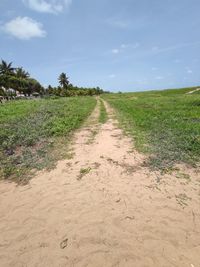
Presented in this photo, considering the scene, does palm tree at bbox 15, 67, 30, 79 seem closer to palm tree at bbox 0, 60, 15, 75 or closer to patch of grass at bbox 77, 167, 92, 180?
palm tree at bbox 0, 60, 15, 75

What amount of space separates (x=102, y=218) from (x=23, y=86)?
3060 inches

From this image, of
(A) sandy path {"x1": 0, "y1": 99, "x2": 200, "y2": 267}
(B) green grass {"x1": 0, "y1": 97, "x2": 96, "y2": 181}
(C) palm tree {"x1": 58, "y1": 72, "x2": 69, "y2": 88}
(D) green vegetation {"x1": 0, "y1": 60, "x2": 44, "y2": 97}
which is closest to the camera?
(A) sandy path {"x1": 0, "y1": 99, "x2": 200, "y2": 267}

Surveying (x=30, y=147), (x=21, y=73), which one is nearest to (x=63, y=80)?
(x=21, y=73)

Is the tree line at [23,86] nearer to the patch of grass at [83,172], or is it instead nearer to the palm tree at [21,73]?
the palm tree at [21,73]

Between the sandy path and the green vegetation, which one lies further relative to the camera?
the green vegetation

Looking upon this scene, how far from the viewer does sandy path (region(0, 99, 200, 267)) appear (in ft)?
13.1

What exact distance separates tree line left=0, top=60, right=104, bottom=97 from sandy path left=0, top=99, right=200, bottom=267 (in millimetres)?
57453

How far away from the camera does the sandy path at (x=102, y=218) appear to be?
13.1ft

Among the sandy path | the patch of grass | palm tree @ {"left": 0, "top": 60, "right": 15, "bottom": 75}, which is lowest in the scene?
the sandy path

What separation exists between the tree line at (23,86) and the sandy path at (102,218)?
57453 millimetres

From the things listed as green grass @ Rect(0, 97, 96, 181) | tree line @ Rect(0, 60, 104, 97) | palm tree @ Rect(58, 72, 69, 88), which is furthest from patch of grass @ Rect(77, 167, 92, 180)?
palm tree @ Rect(58, 72, 69, 88)

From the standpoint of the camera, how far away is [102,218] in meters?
4.98

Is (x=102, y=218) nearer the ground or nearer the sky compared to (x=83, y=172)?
nearer the ground

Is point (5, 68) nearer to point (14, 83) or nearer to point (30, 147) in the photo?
point (14, 83)
